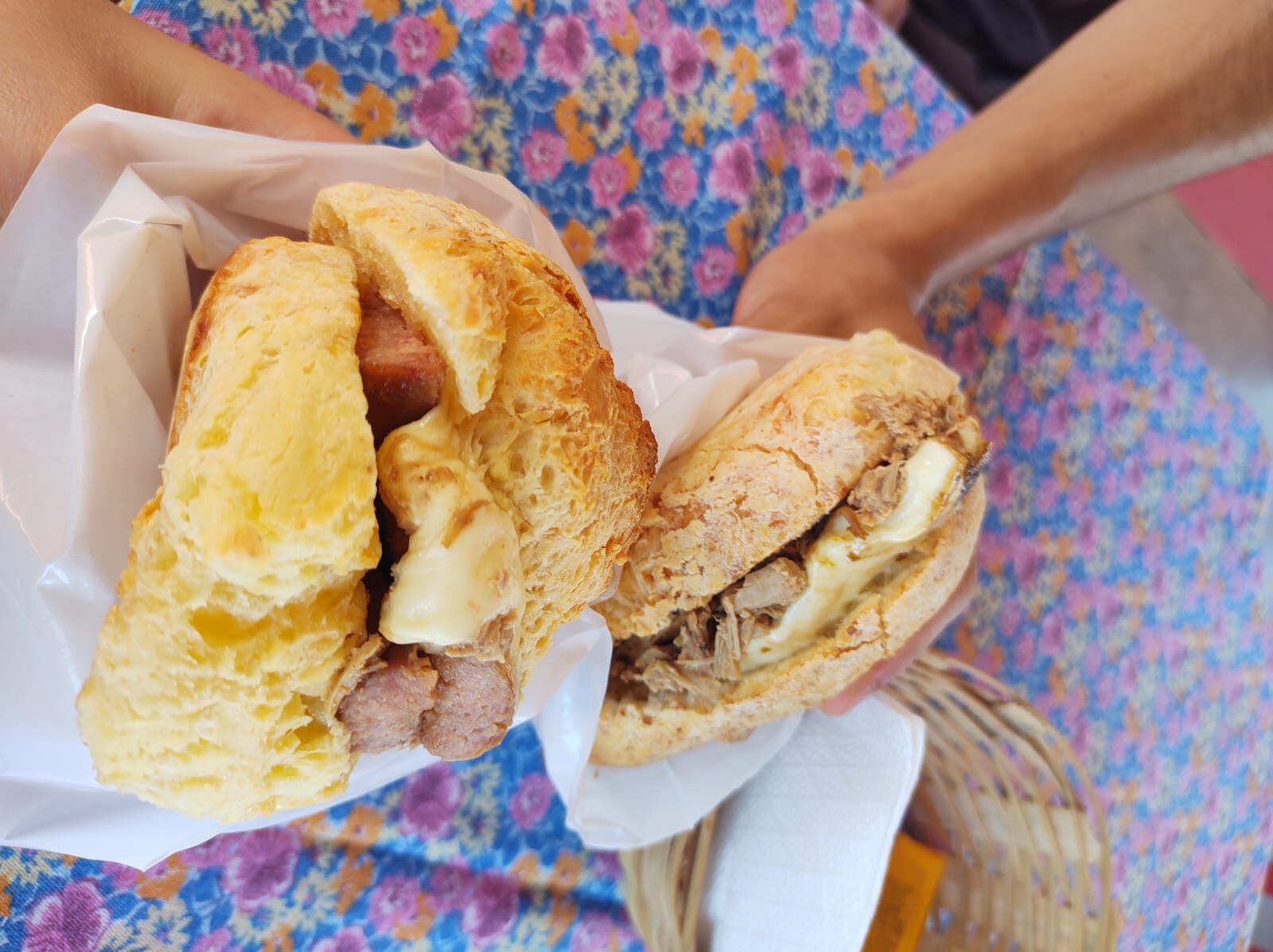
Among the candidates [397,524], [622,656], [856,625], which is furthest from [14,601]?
[856,625]

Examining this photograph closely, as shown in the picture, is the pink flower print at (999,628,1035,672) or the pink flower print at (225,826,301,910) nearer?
the pink flower print at (225,826,301,910)

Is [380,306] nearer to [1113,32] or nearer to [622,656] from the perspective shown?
[622,656]

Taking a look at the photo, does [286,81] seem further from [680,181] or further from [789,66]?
[789,66]

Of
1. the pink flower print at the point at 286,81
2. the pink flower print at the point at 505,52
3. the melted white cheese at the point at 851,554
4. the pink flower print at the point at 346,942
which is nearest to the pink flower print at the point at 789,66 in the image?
the pink flower print at the point at 505,52

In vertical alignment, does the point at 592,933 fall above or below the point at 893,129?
below

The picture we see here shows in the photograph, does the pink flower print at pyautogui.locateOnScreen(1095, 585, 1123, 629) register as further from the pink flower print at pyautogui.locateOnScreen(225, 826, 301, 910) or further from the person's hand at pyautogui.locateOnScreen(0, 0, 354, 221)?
the person's hand at pyautogui.locateOnScreen(0, 0, 354, 221)

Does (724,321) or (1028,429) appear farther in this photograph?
(1028,429)

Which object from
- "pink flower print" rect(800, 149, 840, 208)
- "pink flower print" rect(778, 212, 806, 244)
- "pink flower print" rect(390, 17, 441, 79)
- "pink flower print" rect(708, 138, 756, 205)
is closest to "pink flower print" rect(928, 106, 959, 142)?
"pink flower print" rect(800, 149, 840, 208)

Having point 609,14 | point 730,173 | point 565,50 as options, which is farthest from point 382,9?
Answer: point 730,173
